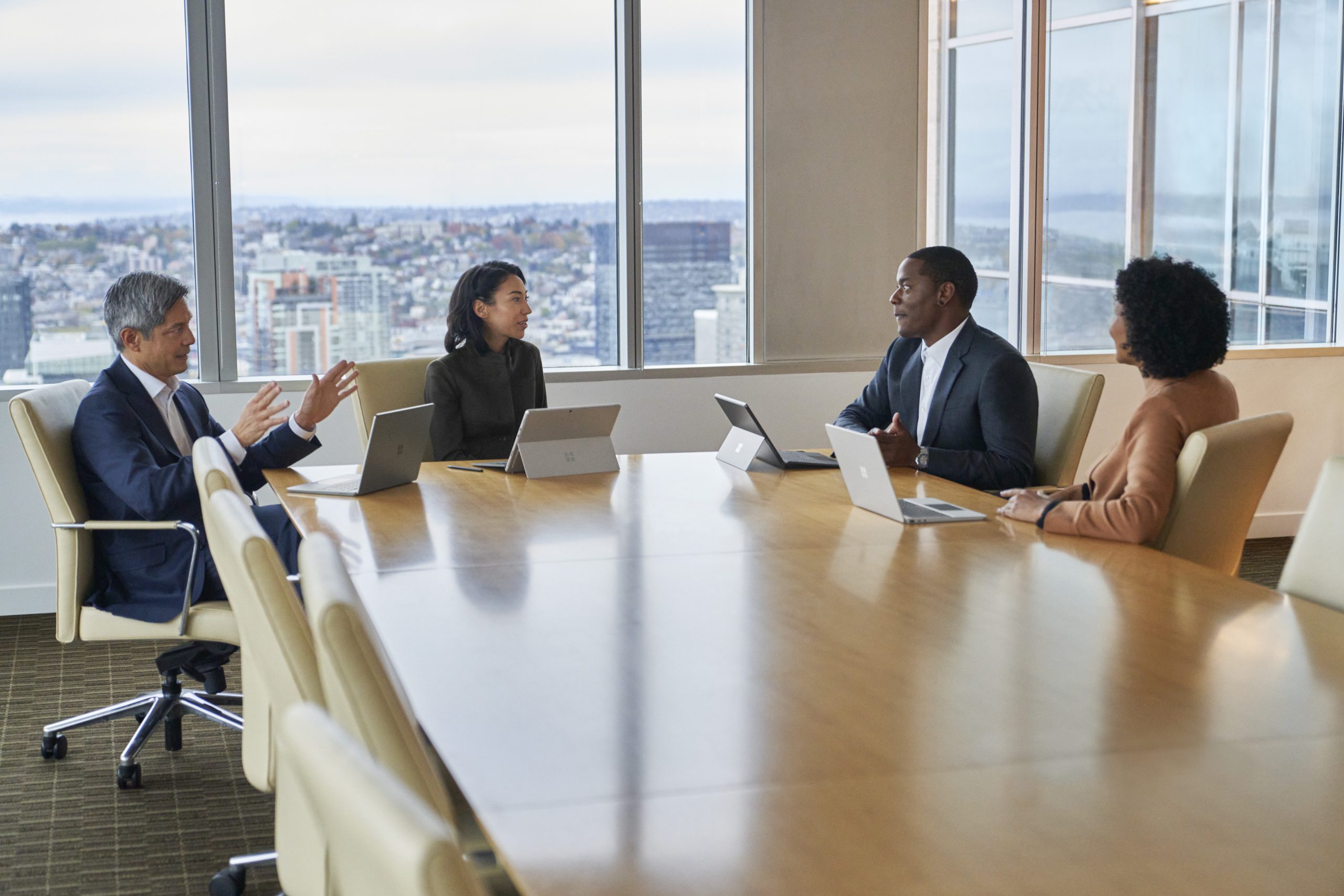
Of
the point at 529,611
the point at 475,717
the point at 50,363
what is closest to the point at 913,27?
the point at 50,363

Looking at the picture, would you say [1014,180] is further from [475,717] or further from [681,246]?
[475,717]

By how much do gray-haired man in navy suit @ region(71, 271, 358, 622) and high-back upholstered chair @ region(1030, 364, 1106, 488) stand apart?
2197 mm

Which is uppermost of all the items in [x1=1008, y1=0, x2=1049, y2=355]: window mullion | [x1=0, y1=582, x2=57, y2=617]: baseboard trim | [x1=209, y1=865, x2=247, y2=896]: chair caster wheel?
[x1=1008, y1=0, x2=1049, y2=355]: window mullion

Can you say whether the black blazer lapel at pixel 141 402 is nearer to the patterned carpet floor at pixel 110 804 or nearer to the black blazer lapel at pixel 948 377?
the patterned carpet floor at pixel 110 804

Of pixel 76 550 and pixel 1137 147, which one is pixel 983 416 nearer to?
pixel 76 550

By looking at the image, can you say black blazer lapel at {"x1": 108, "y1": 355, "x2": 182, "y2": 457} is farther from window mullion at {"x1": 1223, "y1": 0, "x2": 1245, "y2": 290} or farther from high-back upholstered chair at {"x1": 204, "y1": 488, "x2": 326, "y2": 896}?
window mullion at {"x1": 1223, "y1": 0, "x2": 1245, "y2": 290}

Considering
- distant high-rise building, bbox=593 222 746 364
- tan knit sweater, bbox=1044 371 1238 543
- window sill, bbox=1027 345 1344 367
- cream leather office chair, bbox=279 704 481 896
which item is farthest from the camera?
window sill, bbox=1027 345 1344 367

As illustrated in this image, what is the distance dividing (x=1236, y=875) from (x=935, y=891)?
12.1 inches

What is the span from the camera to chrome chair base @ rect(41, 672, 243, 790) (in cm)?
353

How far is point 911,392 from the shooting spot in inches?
168

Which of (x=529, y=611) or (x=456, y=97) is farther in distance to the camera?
(x=456, y=97)

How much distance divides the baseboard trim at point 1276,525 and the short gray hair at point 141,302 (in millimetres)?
5289

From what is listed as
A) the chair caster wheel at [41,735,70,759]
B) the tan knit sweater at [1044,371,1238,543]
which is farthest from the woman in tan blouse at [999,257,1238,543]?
the chair caster wheel at [41,735,70,759]

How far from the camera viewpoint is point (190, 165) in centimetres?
530
